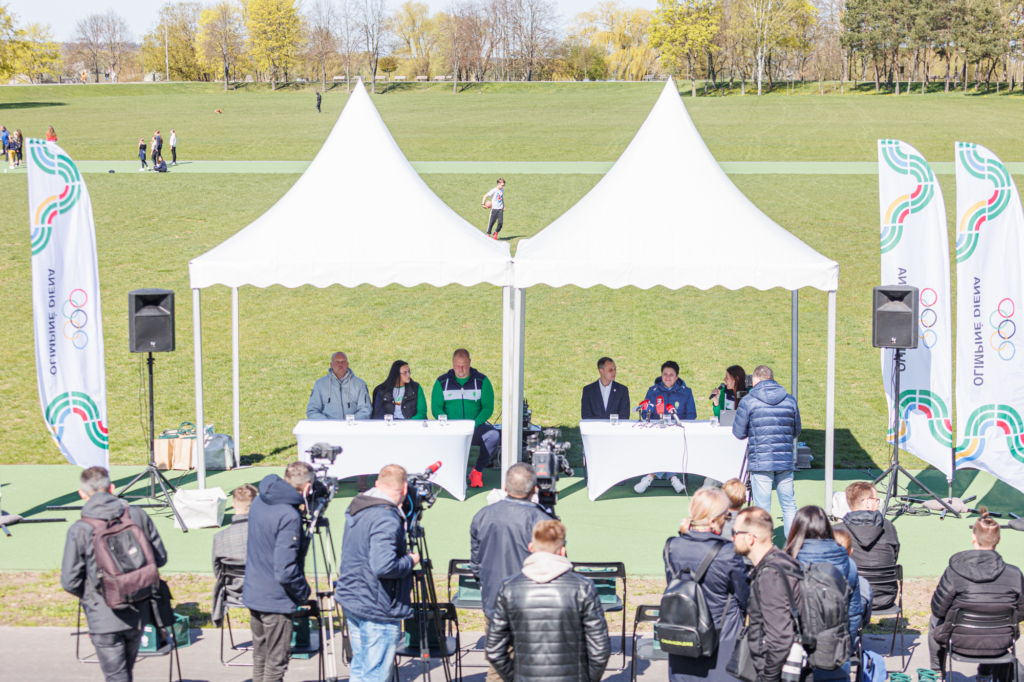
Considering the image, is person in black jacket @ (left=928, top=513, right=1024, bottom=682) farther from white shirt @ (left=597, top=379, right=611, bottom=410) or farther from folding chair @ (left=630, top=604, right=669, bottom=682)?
white shirt @ (left=597, top=379, right=611, bottom=410)

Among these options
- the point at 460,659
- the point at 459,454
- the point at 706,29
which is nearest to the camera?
the point at 460,659

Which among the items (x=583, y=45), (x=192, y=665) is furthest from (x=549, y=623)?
(x=583, y=45)

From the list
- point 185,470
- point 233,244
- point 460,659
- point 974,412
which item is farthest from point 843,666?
point 185,470

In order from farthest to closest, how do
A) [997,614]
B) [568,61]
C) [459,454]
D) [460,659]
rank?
[568,61]
[459,454]
[460,659]
[997,614]

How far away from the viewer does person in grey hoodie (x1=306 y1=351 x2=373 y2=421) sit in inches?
395

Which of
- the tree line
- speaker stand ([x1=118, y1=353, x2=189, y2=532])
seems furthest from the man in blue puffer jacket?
the tree line

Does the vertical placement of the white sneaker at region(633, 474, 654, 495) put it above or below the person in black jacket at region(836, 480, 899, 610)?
below

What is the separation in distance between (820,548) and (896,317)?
4.19 meters

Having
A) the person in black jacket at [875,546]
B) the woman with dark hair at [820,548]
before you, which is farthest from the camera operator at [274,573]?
the person in black jacket at [875,546]

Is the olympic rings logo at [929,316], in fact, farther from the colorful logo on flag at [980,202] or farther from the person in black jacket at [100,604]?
the person in black jacket at [100,604]

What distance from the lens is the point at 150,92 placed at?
76.8 meters

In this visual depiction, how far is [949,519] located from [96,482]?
7.50 m

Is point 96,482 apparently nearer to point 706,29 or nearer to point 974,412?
point 974,412

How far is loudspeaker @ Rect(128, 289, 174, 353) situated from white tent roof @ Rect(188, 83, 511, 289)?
0.36 m
